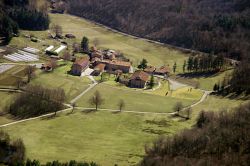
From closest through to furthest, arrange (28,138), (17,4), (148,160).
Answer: (148,160) < (28,138) < (17,4)

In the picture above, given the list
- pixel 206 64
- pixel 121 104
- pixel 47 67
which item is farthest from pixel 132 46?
pixel 121 104

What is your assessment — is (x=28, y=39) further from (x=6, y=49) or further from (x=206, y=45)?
(x=206, y=45)

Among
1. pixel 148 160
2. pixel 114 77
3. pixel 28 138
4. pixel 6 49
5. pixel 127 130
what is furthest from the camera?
pixel 6 49

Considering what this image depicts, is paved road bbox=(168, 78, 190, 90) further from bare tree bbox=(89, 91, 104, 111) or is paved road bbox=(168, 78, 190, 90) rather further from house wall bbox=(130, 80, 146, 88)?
bare tree bbox=(89, 91, 104, 111)

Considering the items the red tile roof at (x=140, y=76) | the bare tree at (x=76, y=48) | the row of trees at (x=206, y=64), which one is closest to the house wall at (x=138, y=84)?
the red tile roof at (x=140, y=76)

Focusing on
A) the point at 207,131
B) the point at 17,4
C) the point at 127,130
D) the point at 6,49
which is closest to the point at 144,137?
the point at 127,130

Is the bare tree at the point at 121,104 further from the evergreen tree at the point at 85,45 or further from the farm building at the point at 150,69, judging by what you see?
the evergreen tree at the point at 85,45
